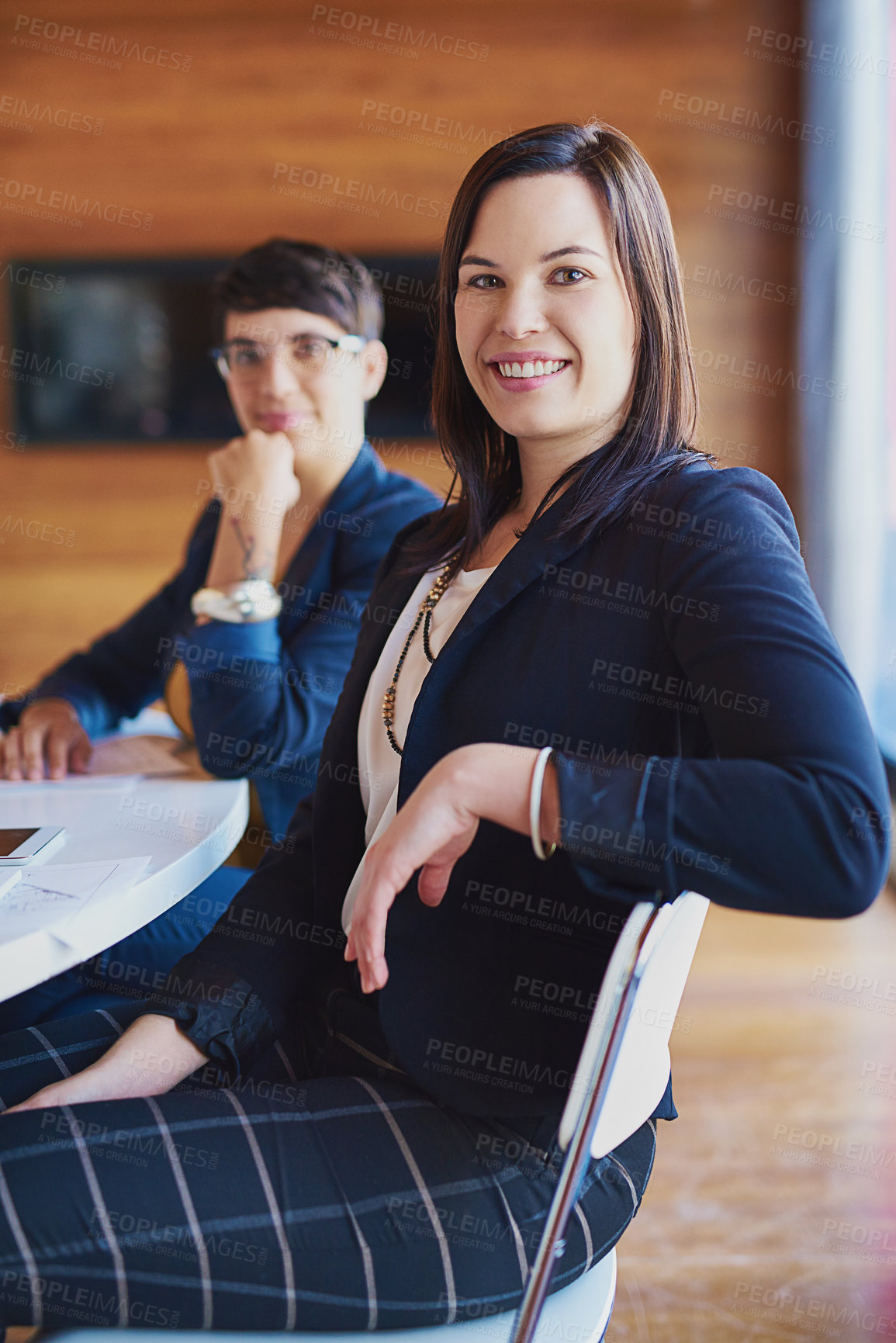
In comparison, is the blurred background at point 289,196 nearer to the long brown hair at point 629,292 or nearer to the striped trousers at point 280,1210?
the long brown hair at point 629,292

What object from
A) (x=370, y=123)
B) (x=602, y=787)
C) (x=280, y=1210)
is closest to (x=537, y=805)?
(x=602, y=787)

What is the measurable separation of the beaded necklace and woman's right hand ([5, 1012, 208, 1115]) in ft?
1.19

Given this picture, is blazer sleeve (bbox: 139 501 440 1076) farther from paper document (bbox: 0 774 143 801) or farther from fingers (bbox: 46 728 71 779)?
fingers (bbox: 46 728 71 779)

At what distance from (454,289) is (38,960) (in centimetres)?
81

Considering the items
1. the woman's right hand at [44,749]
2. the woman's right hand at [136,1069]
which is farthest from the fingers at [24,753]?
the woman's right hand at [136,1069]

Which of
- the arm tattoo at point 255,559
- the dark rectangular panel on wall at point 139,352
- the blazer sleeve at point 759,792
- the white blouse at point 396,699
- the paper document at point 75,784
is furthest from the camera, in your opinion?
the dark rectangular panel on wall at point 139,352

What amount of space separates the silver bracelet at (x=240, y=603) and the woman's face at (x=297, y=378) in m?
0.36

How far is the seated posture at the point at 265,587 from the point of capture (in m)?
1.61

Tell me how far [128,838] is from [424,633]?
406mm

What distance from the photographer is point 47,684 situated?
1880mm

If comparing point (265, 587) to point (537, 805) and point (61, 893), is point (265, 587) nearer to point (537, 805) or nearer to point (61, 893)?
point (61, 893)

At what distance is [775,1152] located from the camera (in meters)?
2.12

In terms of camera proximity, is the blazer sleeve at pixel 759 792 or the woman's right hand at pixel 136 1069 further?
the woman's right hand at pixel 136 1069

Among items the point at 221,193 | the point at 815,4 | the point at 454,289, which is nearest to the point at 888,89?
the point at 815,4
